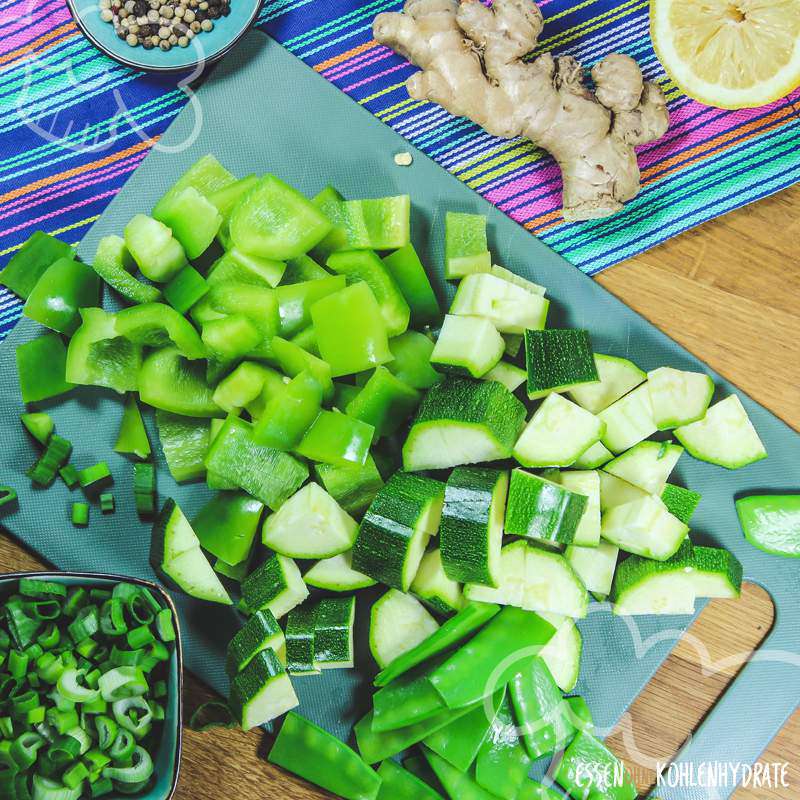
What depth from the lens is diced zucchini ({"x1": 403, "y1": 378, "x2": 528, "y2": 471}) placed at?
2.37 metres

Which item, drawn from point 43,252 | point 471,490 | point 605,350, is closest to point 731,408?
point 605,350

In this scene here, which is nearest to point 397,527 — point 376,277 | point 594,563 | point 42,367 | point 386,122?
point 594,563

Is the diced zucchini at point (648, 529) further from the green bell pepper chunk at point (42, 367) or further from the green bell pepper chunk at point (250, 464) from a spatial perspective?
the green bell pepper chunk at point (42, 367)

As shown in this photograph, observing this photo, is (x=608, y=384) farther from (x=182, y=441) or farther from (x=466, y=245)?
(x=182, y=441)

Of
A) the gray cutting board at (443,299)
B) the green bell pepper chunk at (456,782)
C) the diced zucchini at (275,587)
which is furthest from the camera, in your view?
the gray cutting board at (443,299)

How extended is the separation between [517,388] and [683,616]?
3.11ft

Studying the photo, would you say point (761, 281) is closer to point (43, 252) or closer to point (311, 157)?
point (311, 157)

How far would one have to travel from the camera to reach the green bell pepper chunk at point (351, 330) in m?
2.39

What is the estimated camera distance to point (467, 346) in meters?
2.44

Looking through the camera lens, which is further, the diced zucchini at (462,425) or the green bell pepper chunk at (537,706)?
the green bell pepper chunk at (537,706)

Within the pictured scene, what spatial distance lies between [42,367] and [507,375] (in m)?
1.50

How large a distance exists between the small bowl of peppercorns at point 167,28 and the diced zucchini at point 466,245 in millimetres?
939

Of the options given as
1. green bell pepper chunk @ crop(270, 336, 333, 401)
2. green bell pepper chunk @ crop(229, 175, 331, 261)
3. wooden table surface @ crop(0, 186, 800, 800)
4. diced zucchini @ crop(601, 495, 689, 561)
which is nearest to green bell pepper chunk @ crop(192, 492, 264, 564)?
green bell pepper chunk @ crop(270, 336, 333, 401)

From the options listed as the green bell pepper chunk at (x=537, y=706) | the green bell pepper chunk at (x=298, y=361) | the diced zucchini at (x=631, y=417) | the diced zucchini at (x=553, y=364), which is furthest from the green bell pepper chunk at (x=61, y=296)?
the green bell pepper chunk at (x=537, y=706)
